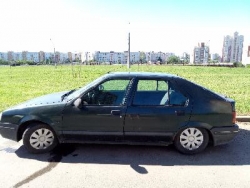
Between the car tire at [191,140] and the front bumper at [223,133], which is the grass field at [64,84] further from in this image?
the car tire at [191,140]

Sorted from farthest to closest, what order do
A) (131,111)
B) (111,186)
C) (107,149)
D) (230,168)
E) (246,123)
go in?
1. (246,123)
2. (107,149)
3. (131,111)
4. (230,168)
5. (111,186)

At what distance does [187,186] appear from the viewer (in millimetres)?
3193

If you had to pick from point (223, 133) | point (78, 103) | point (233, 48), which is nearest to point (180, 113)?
point (223, 133)

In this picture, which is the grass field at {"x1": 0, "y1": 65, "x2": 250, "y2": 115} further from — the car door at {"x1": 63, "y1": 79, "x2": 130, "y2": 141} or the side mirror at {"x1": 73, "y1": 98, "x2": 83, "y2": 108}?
the side mirror at {"x1": 73, "y1": 98, "x2": 83, "y2": 108}

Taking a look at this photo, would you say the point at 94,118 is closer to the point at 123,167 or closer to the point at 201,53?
the point at 123,167

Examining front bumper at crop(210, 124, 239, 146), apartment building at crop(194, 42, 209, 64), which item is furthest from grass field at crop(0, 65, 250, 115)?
apartment building at crop(194, 42, 209, 64)

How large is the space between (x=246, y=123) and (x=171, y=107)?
111 inches

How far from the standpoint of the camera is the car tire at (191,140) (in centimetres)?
414

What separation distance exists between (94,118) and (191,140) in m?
1.68

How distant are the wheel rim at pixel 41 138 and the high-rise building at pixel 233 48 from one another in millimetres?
130661

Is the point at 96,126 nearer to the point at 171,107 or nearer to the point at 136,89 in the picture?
the point at 136,89

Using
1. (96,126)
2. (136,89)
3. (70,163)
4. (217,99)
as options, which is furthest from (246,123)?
(70,163)

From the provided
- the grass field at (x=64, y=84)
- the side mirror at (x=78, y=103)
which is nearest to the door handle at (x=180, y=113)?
the side mirror at (x=78, y=103)

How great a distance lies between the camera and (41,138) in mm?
4117
